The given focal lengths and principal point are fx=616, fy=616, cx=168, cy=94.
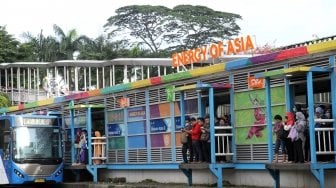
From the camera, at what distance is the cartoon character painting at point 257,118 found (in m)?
15.5

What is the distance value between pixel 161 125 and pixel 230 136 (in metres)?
3.63

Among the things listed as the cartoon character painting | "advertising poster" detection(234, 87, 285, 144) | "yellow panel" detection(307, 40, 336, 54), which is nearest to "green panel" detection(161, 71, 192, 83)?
"advertising poster" detection(234, 87, 285, 144)

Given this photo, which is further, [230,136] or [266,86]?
[230,136]

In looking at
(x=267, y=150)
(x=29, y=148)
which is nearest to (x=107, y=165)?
(x=29, y=148)

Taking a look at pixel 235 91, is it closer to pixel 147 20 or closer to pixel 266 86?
pixel 266 86

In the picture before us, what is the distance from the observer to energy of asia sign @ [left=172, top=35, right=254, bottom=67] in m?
17.5

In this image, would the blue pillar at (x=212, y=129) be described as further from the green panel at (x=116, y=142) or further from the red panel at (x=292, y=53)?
the green panel at (x=116, y=142)

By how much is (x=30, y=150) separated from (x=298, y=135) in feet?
38.0

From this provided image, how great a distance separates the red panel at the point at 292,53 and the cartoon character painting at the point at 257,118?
1.41 meters

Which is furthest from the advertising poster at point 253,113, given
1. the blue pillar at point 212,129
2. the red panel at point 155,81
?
the red panel at point 155,81

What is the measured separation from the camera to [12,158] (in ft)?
70.5

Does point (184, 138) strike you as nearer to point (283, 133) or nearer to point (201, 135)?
point (201, 135)

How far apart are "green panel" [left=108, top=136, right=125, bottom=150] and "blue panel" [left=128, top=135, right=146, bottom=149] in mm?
475

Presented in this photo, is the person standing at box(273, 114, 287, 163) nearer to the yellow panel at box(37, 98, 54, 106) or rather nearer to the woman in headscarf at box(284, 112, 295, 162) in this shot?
the woman in headscarf at box(284, 112, 295, 162)
